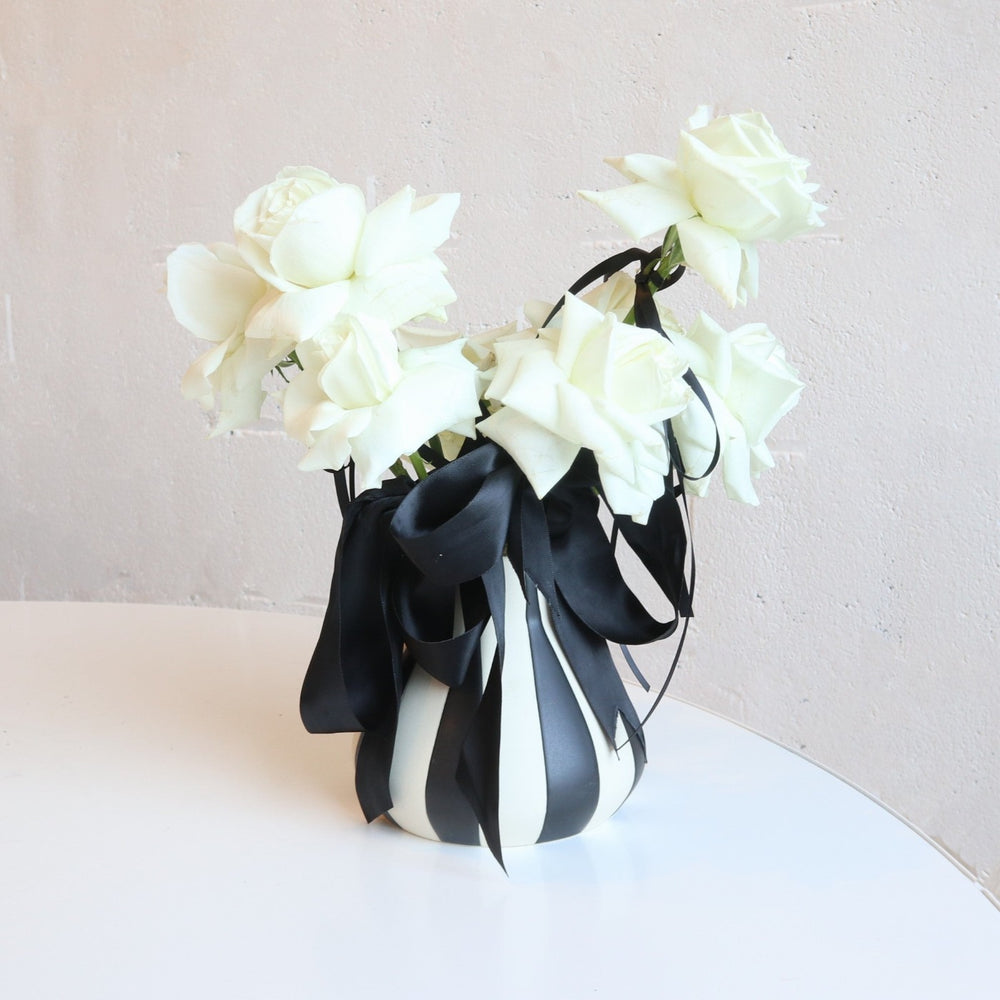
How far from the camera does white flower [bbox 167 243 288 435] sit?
1.73 ft

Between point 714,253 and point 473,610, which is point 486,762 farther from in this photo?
point 714,253

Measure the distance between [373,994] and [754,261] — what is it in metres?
0.38

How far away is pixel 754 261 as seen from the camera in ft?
1.72

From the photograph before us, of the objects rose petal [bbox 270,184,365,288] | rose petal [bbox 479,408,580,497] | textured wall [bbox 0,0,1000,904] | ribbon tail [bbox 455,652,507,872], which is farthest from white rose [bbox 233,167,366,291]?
textured wall [bbox 0,0,1000,904]

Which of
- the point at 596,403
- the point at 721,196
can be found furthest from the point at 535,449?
the point at 721,196

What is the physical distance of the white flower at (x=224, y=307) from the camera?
1.73 feet

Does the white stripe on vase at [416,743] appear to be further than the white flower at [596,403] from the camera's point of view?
Yes

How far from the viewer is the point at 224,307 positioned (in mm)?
534

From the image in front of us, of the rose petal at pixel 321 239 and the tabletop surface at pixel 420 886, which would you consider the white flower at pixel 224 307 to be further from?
the tabletop surface at pixel 420 886

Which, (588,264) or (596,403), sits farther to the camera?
(588,264)

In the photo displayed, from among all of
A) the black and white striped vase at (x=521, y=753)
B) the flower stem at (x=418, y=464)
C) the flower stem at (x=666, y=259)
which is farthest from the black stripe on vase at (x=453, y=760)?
the flower stem at (x=666, y=259)

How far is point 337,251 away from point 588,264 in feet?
3.03

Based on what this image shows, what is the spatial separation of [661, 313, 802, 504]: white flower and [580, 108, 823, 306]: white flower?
0.04m

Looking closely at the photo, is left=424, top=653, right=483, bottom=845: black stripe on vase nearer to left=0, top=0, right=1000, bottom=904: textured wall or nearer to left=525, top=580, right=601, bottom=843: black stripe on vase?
left=525, top=580, right=601, bottom=843: black stripe on vase
